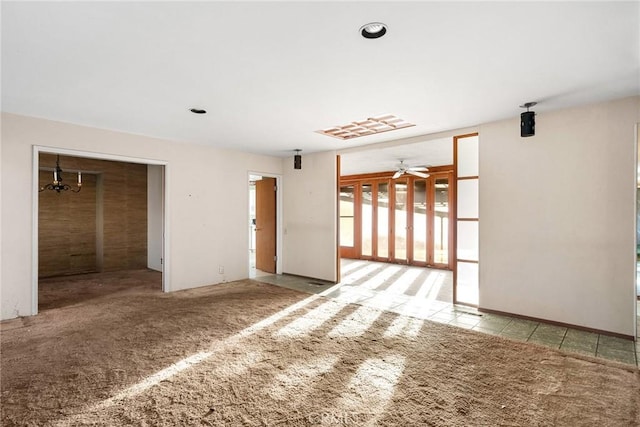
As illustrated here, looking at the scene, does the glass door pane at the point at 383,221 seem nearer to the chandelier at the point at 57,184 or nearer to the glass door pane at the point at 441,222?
the glass door pane at the point at 441,222

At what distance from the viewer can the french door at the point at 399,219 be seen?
8150 mm

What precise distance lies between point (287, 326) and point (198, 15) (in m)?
3.19

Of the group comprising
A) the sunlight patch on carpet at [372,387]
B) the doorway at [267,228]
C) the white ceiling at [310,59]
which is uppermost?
the white ceiling at [310,59]

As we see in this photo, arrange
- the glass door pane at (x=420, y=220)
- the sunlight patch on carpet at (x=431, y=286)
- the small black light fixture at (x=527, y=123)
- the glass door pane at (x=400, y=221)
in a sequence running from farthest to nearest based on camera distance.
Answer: the glass door pane at (x=400, y=221) → the glass door pane at (x=420, y=220) → the sunlight patch on carpet at (x=431, y=286) → the small black light fixture at (x=527, y=123)

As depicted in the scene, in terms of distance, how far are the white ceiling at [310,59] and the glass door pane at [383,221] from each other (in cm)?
496

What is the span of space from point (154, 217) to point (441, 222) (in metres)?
7.16

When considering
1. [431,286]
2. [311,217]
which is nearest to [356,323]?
[431,286]

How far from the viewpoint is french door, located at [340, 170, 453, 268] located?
321 inches

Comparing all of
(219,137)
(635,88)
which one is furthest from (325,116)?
(635,88)

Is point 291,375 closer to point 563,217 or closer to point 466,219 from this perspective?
point 466,219

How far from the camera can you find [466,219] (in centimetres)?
475

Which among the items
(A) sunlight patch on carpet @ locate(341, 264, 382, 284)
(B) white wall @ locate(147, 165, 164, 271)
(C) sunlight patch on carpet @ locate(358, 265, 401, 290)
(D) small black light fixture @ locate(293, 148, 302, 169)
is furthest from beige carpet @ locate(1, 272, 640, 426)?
(B) white wall @ locate(147, 165, 164, 271)

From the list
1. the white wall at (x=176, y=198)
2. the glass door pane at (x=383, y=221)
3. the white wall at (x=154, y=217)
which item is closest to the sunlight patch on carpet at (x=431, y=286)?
the glass door pane at (x=383, y=221)

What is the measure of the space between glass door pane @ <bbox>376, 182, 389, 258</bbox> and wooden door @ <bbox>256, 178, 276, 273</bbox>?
336 cm
